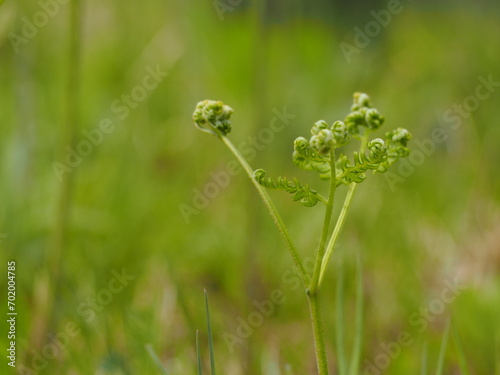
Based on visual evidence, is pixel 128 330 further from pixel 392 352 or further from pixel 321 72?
pixel 321 72

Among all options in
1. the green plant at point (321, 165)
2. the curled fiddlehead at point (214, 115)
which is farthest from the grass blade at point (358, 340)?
the curled fiddlehead at point (214, 115)

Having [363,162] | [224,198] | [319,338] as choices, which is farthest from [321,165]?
[224,198]

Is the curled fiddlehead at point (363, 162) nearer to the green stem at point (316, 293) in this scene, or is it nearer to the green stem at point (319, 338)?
the green stem at point (316, 293)

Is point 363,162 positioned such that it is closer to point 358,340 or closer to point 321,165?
point 321,165

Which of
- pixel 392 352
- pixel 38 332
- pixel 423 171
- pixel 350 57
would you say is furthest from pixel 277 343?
pixel 350 57

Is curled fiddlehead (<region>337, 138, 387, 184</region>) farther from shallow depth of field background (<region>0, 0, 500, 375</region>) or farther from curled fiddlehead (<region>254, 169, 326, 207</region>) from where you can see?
shallow depth of field background (<region>0, 0, 500, 375</region>)

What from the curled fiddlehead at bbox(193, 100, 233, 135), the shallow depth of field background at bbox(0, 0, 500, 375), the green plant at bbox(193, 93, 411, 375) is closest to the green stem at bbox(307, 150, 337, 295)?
the green plant at bbox(193, 93, 411, 375)
